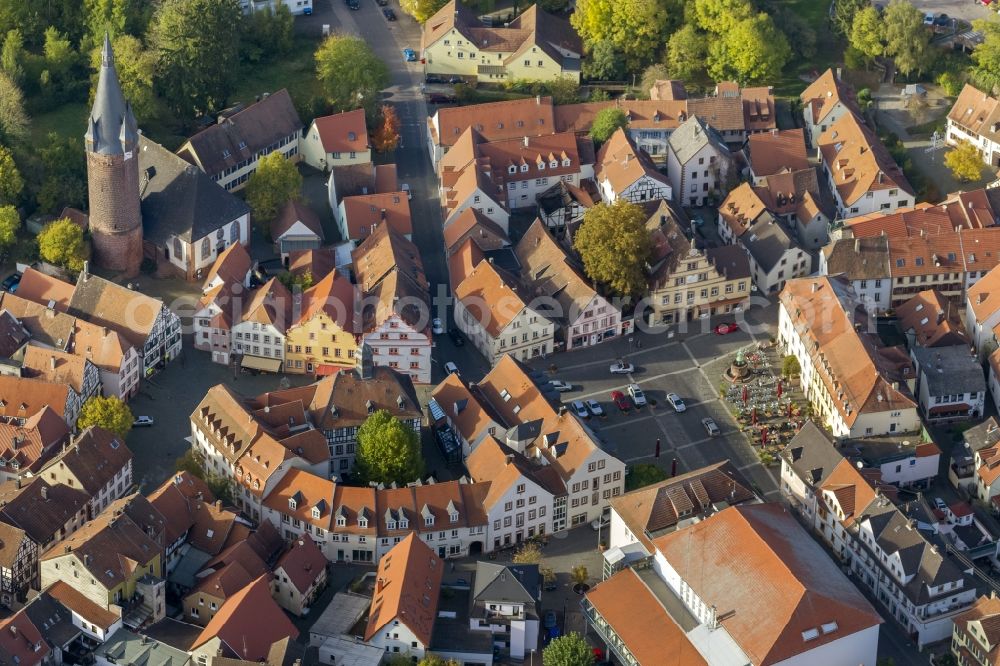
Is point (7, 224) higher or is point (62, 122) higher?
point (7, 224)

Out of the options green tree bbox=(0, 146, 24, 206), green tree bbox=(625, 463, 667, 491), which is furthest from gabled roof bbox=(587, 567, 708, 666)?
green tree bbox=(0, 146, 24, 206)

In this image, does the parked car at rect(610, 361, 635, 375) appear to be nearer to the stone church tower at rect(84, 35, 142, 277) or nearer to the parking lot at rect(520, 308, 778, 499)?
the parking lot at rect(520, 308, 778, 499)

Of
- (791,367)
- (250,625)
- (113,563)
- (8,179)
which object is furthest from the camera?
(8,179)

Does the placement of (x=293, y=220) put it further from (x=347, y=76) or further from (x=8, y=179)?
(x=8, y=179)

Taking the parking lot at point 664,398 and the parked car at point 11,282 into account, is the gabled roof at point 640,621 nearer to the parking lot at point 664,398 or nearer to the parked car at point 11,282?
the parking lot at point 664,398

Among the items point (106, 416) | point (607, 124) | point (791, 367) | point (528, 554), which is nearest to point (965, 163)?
point (607, 124)

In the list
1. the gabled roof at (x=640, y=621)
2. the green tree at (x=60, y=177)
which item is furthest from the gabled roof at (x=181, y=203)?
the gabled roof at (x=640, y=621)
